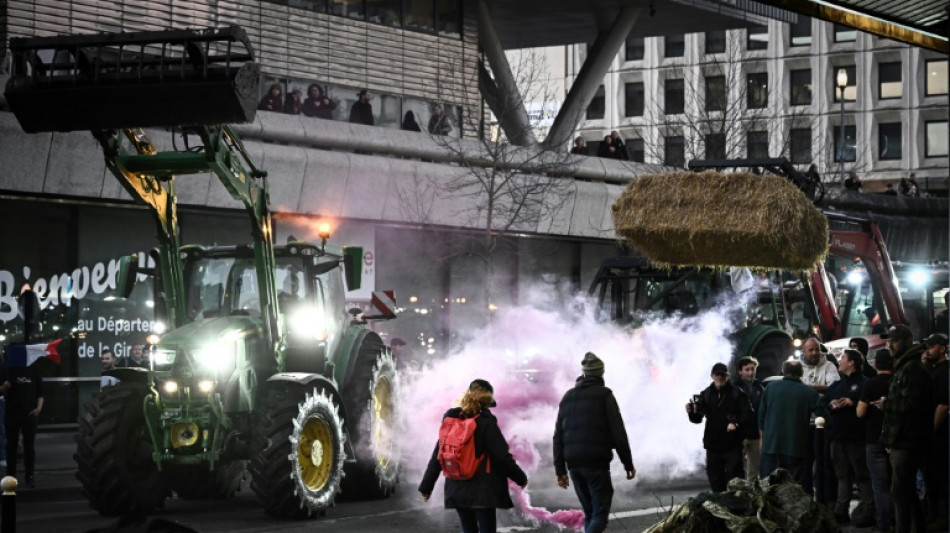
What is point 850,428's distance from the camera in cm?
1516

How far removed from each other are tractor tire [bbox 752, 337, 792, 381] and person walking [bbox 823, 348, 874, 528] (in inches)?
225

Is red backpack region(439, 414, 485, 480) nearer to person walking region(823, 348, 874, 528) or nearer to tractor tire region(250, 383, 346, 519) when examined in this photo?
tractor tire region(250, 383, 346, 519)

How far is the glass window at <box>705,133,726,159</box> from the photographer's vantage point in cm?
3872

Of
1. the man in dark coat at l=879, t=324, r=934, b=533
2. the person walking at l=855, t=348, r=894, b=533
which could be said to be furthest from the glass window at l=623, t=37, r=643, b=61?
the man in dark coat at l=879, t=324, r=934, b=533

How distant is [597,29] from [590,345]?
22763mm

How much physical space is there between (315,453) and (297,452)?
2.58 feet

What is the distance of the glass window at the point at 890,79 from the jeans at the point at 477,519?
6913 cm

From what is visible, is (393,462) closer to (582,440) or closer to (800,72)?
(582,440)

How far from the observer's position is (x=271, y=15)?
3139 centimetres

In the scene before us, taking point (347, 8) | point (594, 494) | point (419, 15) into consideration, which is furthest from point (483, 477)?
point (419, 15)

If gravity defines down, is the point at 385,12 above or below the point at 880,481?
above

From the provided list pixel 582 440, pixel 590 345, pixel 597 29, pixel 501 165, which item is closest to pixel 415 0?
pixel 501 165

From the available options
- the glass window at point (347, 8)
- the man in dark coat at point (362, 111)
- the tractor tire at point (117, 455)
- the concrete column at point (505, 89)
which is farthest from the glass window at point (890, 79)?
the tractor tire at point (117, 455)

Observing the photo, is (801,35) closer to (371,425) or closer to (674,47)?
(674,47)
